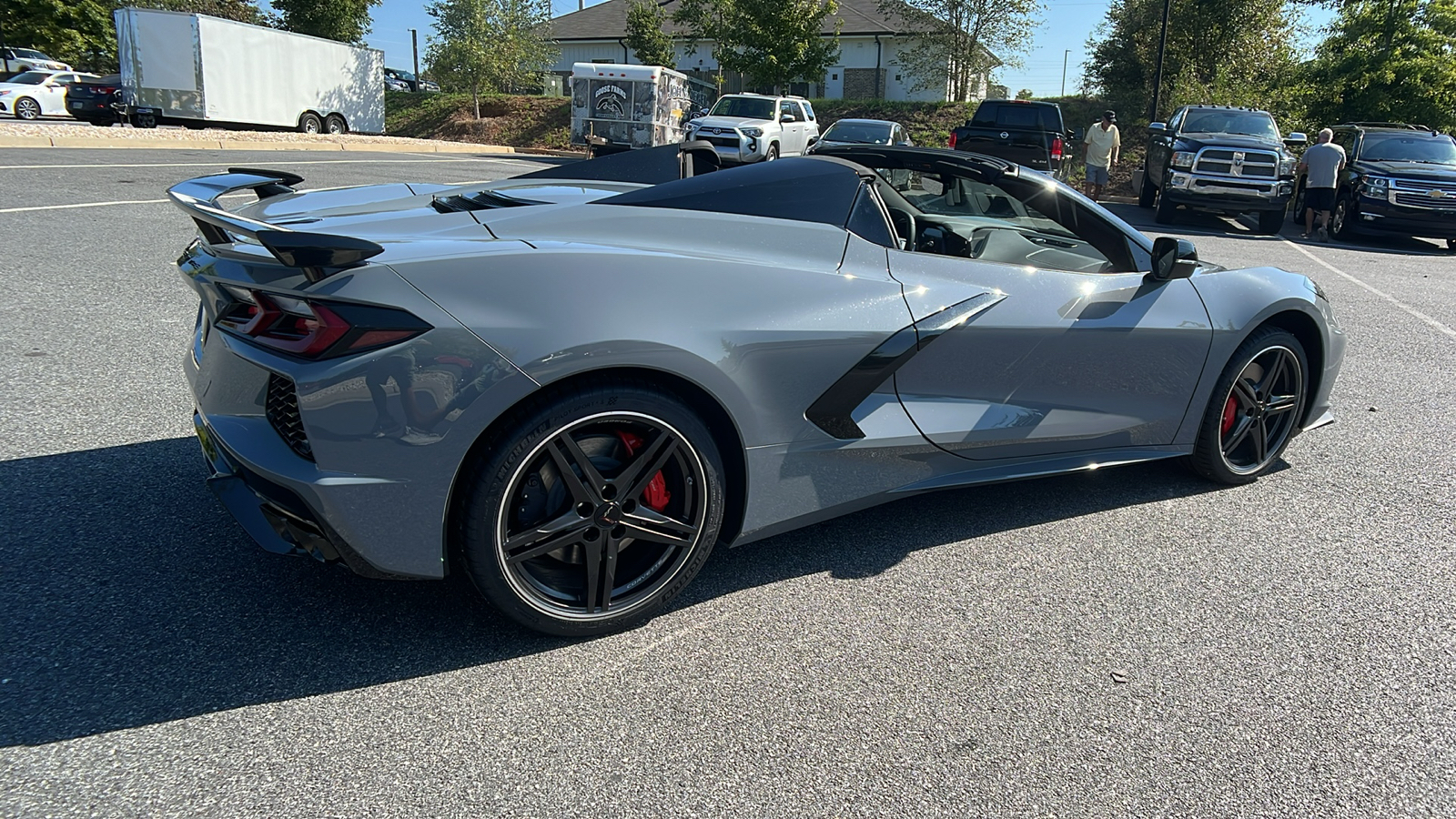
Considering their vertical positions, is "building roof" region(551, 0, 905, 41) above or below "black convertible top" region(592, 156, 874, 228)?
above

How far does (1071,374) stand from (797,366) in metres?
1.21

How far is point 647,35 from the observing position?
4625 cm

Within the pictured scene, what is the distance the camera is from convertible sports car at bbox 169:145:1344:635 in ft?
7.80

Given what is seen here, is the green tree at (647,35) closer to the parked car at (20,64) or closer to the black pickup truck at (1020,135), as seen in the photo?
the parked car at (20,64)

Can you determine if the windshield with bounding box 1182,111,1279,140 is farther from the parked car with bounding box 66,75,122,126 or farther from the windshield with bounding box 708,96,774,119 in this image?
the parked car with bounding box 66,75,122,126

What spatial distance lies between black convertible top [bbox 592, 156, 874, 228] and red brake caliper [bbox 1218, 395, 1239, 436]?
1.98 meters

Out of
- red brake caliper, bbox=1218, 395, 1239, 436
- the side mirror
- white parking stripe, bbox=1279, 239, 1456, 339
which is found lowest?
white parking stripe, bbox=1279, 239, 1456, 339

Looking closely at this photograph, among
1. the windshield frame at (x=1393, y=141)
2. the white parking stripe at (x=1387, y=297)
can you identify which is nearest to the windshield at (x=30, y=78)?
the white parking stripe at (x=1387, y=297)

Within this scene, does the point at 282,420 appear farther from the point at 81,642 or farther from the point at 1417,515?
the point at 1417,515

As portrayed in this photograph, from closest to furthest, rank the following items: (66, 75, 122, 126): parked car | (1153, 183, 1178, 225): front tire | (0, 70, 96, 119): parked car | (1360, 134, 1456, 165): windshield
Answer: (1360, 134, 1456, 165): windshield
(1153, 183, 1178, 225): front tire
(66, 75, 122, 126): parked car
(0, 70, 96, 119): parked car

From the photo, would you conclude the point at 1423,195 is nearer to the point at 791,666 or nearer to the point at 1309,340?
the point at 1309,340

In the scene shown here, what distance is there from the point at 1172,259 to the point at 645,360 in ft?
7.29

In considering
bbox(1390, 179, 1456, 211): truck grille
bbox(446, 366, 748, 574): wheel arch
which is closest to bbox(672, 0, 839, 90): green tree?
bbox(1390, 179, 1456, 211): truck grille

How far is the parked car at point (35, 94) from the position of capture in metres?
29.3
